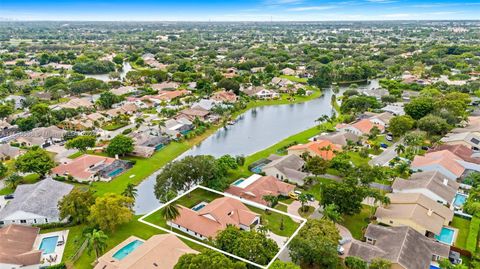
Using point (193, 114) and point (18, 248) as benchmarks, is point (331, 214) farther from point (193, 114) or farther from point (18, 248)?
point (193, 114)

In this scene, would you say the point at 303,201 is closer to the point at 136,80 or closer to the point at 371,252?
the point at 371,252

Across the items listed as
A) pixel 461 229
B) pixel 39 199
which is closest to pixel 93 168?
pixel 39 199

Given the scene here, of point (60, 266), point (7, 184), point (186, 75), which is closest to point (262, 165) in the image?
point (60, 266)

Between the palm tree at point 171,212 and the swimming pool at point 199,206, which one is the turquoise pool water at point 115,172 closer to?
the swimming pool at point 199,206

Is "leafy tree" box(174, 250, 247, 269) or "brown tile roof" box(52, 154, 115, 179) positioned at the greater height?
"leafy tree" box(174, 250, 247, 269)

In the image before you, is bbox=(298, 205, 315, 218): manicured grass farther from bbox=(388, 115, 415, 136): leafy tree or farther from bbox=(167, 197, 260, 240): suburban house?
bbox=(388, 115, 415, 136): leafy tree

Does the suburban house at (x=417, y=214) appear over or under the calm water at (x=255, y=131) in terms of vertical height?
over

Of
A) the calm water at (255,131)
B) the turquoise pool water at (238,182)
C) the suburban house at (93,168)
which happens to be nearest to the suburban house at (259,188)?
the turquoise pool water at (238,182)

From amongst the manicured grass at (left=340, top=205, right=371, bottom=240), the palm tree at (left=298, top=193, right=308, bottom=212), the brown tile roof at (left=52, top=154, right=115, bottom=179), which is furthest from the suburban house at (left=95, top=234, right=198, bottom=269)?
the brown tile roof at (left=52, top=154, right=115, bottom=179)
